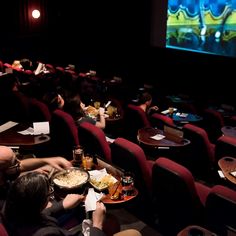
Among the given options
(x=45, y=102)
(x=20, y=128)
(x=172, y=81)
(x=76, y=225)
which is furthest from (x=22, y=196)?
(x=172, y=81)

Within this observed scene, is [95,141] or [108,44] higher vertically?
[108,44]

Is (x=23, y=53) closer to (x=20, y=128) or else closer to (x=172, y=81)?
(x=172, y=81)

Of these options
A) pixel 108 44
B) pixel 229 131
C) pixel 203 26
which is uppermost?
pixel 203 26

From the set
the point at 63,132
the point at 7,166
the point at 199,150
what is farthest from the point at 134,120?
the point at 7,166

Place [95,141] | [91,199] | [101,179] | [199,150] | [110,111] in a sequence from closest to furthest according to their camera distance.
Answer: [91,199], [101,179], [95,141], [199,150], [110,111]

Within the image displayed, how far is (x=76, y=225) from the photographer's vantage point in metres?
2.55

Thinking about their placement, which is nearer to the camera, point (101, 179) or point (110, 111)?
point (101, 179)

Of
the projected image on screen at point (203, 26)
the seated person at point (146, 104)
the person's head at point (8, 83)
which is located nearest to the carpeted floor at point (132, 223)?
the seated person at point (146, 104)

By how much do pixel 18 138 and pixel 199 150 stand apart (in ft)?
6.93

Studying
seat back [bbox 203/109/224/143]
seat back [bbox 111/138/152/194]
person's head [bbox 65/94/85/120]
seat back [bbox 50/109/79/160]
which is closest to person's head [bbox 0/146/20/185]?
seat back [bbox 111/138/152/194]

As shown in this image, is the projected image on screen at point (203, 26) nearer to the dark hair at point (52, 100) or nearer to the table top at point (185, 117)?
the table top at point (185, 117)

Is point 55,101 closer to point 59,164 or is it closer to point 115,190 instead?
point 59,164

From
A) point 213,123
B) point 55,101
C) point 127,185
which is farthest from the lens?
point 213,123

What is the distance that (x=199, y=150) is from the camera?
4207mm
